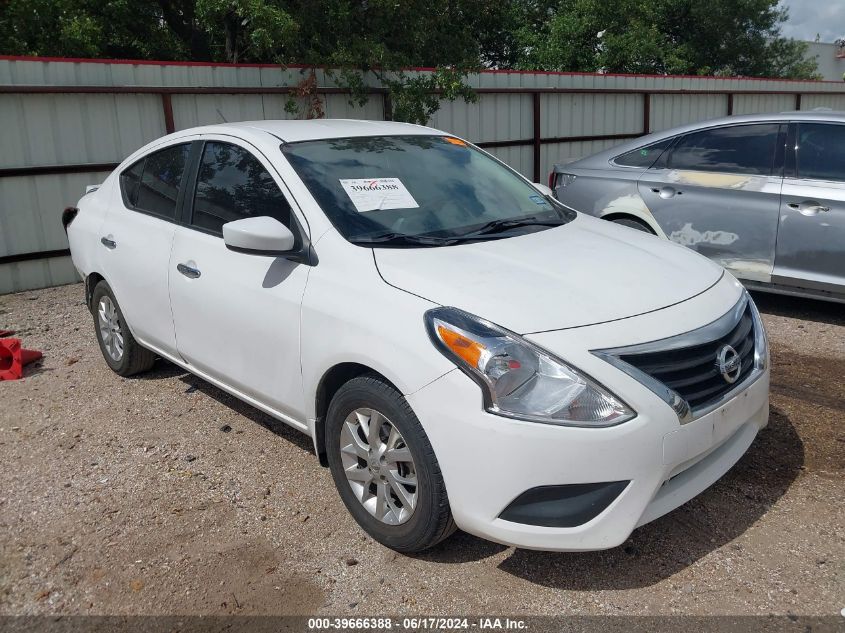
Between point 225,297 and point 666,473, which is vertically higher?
point 225,297

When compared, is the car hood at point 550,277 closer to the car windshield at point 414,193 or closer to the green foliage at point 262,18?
the car windshield at point 414,193

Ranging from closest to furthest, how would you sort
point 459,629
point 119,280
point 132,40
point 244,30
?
point 459,629, point 119,280, point 244,30, point 132,40

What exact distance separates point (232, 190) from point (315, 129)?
0.56 m

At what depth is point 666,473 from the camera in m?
2.68

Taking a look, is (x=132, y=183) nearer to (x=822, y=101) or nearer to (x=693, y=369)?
(x=693, y=369)

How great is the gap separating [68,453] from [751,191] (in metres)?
5.08

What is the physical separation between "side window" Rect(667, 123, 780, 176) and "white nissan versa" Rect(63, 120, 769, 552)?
257 cm

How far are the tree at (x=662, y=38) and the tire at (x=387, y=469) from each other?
2150 centimetres

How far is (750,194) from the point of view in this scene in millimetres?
5969

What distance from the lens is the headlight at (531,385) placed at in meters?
2.59

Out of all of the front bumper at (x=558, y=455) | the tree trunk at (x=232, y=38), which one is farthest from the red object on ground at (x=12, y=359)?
the tree trunk at (x=232, y=38)

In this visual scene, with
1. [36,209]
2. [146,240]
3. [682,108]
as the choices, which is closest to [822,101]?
[682,108]

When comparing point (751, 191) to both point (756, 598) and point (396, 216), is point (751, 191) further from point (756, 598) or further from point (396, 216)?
point (756, 598)

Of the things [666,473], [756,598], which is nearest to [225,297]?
[666,473]
